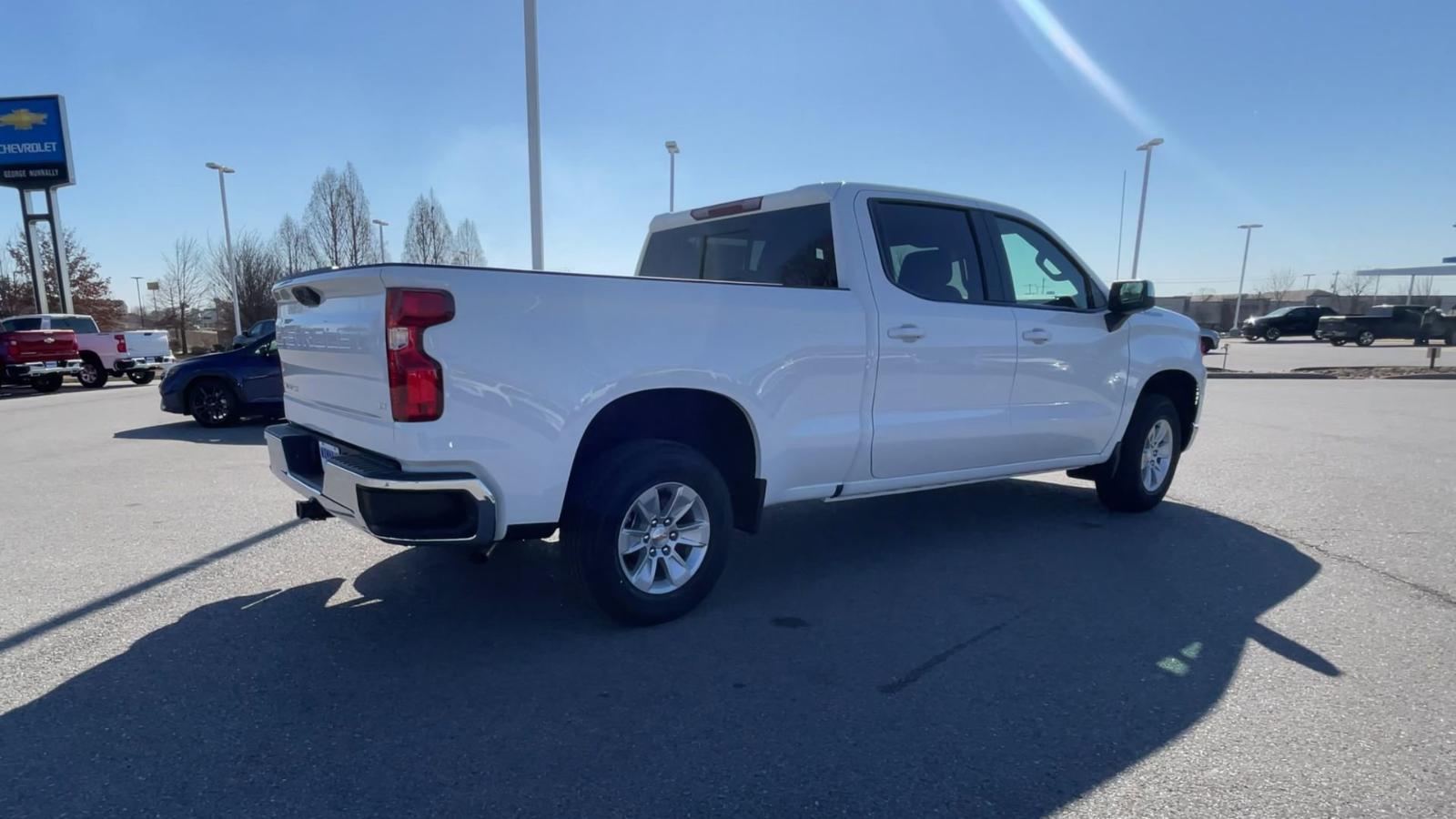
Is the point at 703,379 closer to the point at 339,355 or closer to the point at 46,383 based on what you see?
the point at 339,355

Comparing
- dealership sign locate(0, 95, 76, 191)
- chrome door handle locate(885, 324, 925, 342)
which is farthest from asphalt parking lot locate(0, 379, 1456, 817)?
dealership sign locate(0, 95, 76, 191)

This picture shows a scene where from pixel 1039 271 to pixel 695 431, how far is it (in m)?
2.69

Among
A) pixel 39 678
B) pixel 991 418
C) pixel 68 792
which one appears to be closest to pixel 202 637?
pixel 39 678

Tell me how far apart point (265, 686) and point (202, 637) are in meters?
0.71

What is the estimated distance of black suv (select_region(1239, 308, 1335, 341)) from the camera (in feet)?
129

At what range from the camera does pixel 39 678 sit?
10.0ft

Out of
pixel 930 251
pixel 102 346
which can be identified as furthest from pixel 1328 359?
pixel 102 346

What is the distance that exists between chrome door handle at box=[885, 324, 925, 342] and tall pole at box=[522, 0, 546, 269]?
7.20 meters

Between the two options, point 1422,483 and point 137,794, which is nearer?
point 137,794

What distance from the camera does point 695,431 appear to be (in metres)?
3.90

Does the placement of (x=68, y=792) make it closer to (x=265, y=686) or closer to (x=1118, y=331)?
(x=265, y=686)

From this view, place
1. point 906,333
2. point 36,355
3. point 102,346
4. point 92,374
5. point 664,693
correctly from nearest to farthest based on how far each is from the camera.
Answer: point 664,693 → point 906,333 → point 36,355 → point 102,346 → point 92,374

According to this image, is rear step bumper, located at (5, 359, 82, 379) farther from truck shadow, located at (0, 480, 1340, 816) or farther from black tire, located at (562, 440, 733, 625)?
black tire, located at (562, 440, 733, 625)

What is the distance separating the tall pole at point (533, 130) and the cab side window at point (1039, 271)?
6916 millimetres
